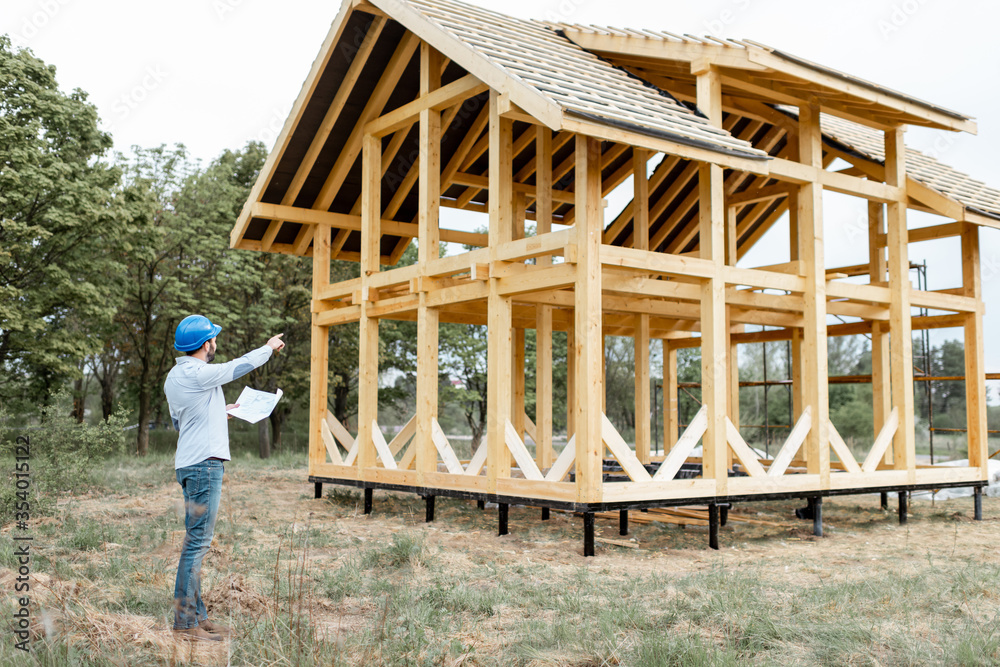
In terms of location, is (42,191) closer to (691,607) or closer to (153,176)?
(153,176)

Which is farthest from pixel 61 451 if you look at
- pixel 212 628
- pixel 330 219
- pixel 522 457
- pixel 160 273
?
pixel 160 273

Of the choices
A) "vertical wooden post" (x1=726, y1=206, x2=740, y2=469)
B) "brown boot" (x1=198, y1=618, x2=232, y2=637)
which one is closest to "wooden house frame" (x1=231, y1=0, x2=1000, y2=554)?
"vertical wooden post" (x1=726, y1=206, x2=740, y2=469)

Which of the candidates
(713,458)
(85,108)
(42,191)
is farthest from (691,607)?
(85,108)

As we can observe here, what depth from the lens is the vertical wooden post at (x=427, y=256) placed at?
12.0 meters

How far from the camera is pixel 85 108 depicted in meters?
23.7

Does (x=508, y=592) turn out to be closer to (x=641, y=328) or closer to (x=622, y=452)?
(x=622, y=452)

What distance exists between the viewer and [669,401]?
16875 millimetres

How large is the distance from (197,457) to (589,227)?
5557 mm

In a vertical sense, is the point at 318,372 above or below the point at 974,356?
below

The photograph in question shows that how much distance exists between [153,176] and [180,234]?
3668 mm

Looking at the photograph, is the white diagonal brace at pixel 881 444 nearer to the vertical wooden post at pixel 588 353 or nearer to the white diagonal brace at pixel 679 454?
the white diagonal brace at pixel 679 454

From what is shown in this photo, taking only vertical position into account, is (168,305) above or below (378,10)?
below

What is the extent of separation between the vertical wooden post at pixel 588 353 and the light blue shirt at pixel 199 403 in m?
4.76

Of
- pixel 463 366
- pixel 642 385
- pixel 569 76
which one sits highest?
pixel 569 76
